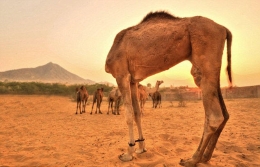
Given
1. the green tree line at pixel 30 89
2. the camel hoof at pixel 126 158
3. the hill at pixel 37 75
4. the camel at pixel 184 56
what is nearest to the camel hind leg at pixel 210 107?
the camel at pixel 184 56

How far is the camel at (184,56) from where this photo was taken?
330 cm

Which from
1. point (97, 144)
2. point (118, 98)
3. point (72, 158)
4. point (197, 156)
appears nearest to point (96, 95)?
point (118, 98)

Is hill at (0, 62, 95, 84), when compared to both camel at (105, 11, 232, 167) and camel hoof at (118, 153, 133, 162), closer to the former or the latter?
camel at (105, 11, 232, 167)

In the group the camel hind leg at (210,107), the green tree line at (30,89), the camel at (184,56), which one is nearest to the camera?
the camel hind leg at (210,107)

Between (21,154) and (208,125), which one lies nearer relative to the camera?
(208,125)

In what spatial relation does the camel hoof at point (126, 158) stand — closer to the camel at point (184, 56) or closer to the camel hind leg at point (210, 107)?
the camel at point (184, 56)

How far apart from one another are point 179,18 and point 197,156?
2.59 meters

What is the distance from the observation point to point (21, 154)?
14.7ft

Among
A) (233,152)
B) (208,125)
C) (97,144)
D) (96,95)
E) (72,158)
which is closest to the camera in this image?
(208,125)

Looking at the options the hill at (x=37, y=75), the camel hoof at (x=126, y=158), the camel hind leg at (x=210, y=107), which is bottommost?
the camel hoof at (x=126, y=158)

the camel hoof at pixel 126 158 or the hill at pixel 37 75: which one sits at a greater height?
the hill at pixel 37 75

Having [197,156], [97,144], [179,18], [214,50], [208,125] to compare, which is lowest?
[97,144]

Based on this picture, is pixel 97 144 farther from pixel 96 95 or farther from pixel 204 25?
pixel 96 95

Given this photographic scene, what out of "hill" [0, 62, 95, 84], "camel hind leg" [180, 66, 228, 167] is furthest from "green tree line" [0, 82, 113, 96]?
"hill" [0, 62, 95, 84]
